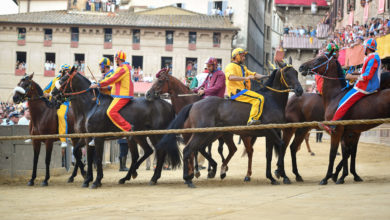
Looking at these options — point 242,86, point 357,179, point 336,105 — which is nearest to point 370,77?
point 336,105

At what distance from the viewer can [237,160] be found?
65.9 feet

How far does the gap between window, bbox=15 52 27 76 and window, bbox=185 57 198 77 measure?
15.1 meters

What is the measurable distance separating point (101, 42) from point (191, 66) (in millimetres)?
8858

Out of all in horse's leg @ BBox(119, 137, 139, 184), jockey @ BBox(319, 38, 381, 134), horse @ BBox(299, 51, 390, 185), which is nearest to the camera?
horse @ BBox(299, 51, 390, 185)

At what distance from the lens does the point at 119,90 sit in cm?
1319

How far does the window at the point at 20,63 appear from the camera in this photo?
186 feet

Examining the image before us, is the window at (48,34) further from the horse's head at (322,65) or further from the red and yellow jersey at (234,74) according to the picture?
the horse's head at (322,65)

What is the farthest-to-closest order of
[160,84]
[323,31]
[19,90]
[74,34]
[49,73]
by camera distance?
[74,34] → [49,73] → [323,31] → [19,90] → [160,84]

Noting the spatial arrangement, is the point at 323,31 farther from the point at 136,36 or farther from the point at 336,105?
the point at 336,105

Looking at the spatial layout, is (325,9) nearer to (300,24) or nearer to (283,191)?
(300,24)

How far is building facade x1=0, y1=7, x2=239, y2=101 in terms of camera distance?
185 feet

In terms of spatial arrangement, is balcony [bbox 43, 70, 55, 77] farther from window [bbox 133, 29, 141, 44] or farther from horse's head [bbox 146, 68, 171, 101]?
horse's head [bbox 146, 68, 171, 101]

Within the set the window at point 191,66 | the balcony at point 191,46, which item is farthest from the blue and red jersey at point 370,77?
the balcony at point 191,46

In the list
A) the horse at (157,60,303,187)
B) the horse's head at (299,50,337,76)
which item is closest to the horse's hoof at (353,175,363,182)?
the horse at (157,60,303,187)
